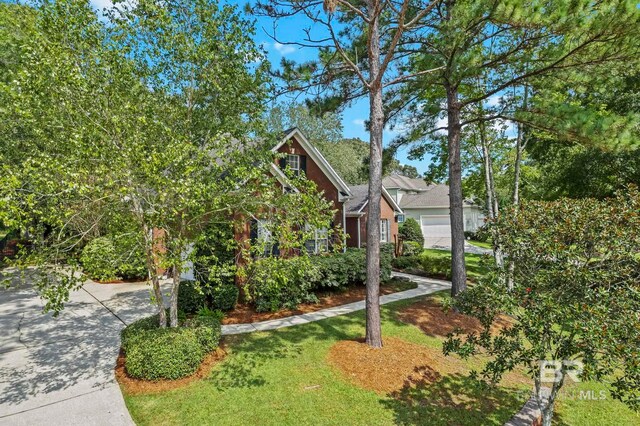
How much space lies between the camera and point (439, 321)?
382 inches

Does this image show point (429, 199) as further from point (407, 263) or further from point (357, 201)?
point (407, 263)

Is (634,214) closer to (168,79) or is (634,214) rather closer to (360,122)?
(168,79)

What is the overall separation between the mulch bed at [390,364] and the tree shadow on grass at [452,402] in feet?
0.48

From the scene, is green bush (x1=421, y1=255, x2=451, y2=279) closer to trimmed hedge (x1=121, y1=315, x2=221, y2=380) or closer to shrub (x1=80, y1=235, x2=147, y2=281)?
trimmed hedge (x1=121, y1=315, x2=221, y2=380)

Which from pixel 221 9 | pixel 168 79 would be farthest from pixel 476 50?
pixel 168 79

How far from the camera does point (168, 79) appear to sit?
6.98 meters

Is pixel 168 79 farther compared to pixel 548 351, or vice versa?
pixel 168 79

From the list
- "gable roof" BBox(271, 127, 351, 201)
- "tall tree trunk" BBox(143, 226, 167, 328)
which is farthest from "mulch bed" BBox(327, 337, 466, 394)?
"gable roof" BBox(271, 127, 351, 201)

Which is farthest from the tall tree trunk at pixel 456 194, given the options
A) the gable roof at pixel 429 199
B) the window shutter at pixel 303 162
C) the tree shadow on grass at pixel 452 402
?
the gable roof at pixel 429 199

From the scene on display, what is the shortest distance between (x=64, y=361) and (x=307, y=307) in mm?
6703

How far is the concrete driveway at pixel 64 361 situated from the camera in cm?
517

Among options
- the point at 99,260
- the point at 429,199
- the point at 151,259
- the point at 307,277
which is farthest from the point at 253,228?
the point at 429,199

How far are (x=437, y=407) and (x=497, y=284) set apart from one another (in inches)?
105

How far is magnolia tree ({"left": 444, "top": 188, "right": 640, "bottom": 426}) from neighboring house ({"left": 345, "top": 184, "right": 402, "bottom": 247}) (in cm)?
1343
